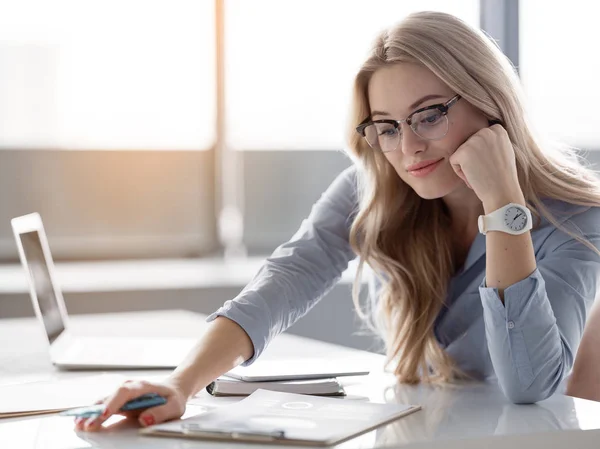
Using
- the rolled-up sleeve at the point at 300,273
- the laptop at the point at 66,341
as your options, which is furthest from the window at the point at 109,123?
the rolled-up sleeve at the point at 300,273

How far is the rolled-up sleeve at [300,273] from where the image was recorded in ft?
5.63

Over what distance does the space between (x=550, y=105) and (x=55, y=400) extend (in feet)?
10.4

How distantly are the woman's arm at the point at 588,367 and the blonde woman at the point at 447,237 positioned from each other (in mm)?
68

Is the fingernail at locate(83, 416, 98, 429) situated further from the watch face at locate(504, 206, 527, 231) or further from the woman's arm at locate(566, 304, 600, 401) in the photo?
the woman's arm at locate(566, 304, 600, 401)

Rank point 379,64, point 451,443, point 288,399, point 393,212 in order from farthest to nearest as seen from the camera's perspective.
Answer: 1. point 393,212
2. point 379,64
3. point 288,399
4. point 451,443

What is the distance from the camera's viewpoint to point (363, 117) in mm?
1942

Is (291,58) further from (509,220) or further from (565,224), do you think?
(509,220)

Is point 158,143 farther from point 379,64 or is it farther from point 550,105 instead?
point 379,64

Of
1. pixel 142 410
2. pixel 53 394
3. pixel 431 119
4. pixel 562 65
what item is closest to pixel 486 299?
pixel 431 119

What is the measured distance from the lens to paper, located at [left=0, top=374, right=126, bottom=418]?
140cm

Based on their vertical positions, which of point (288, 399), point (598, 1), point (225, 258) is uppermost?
point (598, 1)

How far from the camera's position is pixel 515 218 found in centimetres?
157

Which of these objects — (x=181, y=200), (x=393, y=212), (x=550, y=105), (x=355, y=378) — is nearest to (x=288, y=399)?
(x=355, y=378)

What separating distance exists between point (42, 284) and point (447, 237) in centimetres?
98
